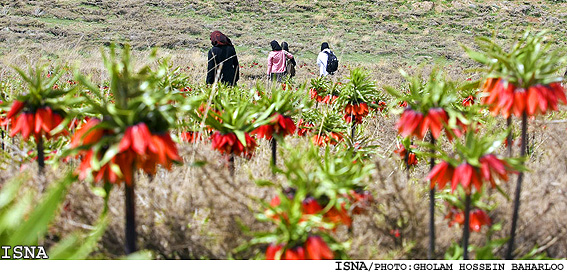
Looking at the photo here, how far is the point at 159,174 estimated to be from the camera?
2.42m

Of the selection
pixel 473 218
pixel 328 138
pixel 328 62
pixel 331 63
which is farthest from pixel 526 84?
pixel 328 62

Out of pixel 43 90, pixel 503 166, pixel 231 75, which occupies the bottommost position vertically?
pixel 231 75

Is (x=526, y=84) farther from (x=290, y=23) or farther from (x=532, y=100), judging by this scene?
(x=290, y=23)

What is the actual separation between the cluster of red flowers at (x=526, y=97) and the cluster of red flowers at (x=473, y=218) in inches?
14.4

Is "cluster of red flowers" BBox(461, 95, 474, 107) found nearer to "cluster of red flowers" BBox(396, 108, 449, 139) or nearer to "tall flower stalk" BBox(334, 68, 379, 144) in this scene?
"tall flower stalk" BBox(334, 68, 379, 144)

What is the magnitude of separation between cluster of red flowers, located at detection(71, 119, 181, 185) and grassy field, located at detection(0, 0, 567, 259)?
0.34 m

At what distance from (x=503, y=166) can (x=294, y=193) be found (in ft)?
1.99

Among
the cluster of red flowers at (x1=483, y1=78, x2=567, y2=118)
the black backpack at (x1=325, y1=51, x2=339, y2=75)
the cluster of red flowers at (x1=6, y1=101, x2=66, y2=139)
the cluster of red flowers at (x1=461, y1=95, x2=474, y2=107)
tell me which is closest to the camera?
the cluster of red flowers at (x1=483, y1=78, x2=567, y2=118)

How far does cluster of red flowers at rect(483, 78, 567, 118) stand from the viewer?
5.09 feet

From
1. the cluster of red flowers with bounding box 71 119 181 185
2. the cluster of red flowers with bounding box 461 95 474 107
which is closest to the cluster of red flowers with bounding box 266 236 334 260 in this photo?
the cluster of red flowers with bounding box 71 119 181 185
